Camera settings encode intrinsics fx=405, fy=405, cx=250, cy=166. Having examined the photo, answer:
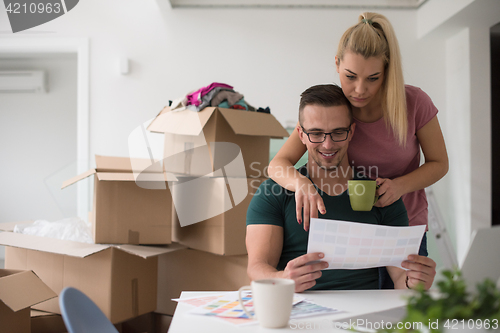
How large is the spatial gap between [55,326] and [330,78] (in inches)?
99.6

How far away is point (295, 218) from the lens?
1.21m

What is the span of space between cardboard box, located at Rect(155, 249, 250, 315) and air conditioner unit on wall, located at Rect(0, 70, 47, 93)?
2699 mm

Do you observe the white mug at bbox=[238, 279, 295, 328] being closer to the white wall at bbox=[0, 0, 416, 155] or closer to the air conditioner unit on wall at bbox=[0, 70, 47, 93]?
the white wall at bbox=[0, 0, 416, 155]

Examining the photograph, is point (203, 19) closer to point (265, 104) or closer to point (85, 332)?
point (265, 104)

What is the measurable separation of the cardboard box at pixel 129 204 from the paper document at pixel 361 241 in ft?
3.49

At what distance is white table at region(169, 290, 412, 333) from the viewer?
711 mm

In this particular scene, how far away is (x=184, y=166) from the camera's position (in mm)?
1979

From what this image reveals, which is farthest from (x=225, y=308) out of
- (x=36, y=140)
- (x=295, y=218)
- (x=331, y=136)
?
(x=36, y=140)

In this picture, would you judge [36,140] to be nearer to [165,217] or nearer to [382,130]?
[165,217]

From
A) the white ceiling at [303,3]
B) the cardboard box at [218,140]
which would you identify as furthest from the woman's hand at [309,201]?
the white ceiling at [303,3]

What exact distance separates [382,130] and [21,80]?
377cm

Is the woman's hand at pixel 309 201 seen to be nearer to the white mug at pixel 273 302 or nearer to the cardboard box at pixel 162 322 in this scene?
the white mug at pixel 273 302

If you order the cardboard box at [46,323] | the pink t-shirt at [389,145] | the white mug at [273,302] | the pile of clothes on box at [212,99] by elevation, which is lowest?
the cardboard box at [46,323]

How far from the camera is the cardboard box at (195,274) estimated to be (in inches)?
74.5
